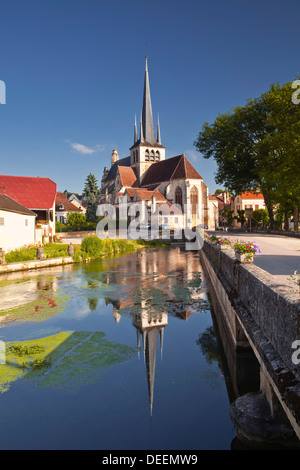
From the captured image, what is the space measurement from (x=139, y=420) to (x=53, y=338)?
5.05 m

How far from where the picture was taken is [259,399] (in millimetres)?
5754

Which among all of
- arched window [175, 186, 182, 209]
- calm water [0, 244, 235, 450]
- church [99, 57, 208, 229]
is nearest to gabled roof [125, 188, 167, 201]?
church [99, 57, 208, 229]

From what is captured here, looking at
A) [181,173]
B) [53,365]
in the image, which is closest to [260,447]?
[53,365]

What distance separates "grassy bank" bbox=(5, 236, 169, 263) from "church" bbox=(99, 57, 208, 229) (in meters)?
21.2

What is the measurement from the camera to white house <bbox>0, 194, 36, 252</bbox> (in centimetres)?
2416

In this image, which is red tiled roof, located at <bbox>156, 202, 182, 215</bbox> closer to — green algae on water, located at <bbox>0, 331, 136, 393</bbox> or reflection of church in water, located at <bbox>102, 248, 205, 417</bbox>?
reflection of church in water, located at <bbox>102, 248, 205, 417</bbox>

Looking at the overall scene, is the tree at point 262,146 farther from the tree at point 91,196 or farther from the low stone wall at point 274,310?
the tree at point 91,196

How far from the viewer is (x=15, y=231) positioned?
25906mm

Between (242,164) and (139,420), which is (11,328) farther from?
(242,164)

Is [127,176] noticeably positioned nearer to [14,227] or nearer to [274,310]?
[14,227]

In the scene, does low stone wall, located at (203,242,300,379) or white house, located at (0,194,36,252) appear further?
white house, located at (0,194,36,252)

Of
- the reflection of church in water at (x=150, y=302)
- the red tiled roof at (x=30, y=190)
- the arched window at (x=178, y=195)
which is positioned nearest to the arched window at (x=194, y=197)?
the arched window at (x=178, y=195)

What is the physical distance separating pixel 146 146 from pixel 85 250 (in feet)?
181

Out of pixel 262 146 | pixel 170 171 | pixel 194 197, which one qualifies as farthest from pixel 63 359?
pixel 170 171
